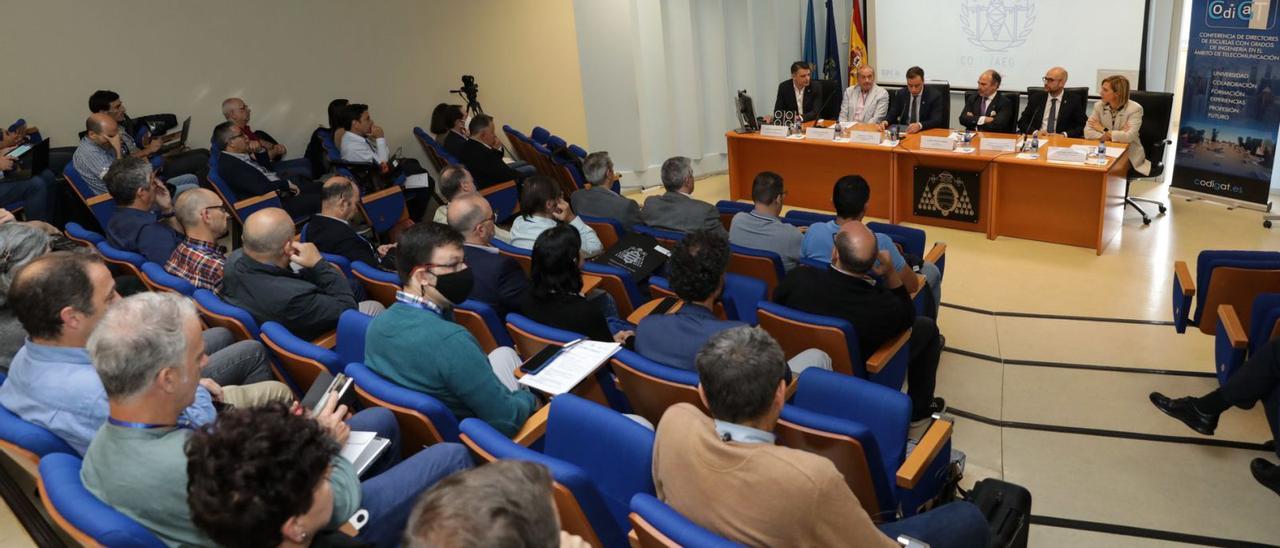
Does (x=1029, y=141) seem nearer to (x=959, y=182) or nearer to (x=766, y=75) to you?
(x=959, y=182)

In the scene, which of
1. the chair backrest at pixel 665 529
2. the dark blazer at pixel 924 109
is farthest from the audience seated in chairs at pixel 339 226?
the dark blazer at pixel 924 109

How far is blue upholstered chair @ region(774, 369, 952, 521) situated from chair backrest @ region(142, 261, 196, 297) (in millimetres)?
2839

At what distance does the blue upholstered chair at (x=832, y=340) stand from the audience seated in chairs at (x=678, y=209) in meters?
1.62

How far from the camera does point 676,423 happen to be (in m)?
2.22

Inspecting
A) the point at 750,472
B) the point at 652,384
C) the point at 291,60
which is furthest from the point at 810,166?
the point at 750,472

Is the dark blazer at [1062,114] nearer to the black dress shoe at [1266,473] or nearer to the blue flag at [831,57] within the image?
the blue flag at [831,57]

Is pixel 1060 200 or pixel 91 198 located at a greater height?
pixel 91 198

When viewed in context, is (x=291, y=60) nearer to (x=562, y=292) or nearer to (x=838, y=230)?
(x=562, y=292)

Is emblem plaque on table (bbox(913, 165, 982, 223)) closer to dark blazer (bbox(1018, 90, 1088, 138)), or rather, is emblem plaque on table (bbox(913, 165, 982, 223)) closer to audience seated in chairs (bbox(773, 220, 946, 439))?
dark blazer (bbox(1018, 90, 1088, 138))

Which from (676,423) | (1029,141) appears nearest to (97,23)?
(676,423)

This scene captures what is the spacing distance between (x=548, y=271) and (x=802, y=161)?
4939 mm

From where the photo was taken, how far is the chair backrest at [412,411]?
8.58 ft

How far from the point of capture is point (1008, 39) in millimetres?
9156

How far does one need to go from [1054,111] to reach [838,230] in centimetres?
411
